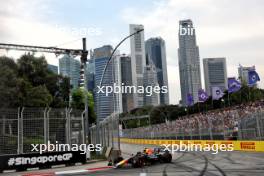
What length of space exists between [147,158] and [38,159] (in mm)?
6267

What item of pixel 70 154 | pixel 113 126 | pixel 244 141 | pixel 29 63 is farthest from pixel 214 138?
pixel 29 63

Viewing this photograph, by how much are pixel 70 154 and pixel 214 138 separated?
14468 millimetres

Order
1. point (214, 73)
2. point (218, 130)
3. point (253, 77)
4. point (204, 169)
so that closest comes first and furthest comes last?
point (204, 169) < point (218, 130) < point (253, 77) < point (214, 73)

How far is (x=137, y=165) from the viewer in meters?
20.3

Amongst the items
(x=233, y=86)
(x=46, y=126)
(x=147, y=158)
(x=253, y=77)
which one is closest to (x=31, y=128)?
(x=46, y=126)

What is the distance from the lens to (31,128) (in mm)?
21547

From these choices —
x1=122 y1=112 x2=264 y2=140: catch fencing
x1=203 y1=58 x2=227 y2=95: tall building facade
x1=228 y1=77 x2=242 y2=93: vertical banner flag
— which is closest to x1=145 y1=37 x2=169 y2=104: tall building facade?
x1=203 y1=58 x2=227 y2=95: tall building facade

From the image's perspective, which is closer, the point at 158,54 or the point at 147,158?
the point at 147,158

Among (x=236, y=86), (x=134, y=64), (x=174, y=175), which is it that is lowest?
(x=174, y=175)

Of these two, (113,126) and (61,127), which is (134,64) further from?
(61,127)

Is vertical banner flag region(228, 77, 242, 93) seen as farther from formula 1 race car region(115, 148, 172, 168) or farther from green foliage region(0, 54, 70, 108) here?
formula 1 race car region(115, 148, 172, 168)

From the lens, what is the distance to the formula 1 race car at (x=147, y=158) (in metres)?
20.4

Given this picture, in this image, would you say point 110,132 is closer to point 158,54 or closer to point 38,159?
point 38,159

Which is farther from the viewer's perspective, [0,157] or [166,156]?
[166,156]
